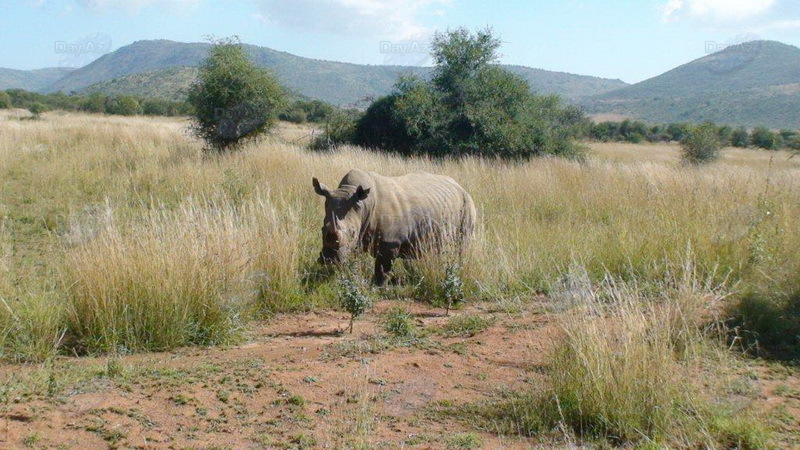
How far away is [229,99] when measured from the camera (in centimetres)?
1872

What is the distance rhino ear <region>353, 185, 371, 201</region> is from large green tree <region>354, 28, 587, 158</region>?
1289 cm

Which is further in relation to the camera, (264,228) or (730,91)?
(730,91)

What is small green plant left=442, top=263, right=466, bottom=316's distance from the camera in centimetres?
753

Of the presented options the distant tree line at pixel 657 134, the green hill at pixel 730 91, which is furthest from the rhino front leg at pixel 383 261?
the green hill at pixel 730 91

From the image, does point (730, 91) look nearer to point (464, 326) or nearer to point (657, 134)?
point (657, 134)

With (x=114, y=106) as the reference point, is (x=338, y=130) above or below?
below

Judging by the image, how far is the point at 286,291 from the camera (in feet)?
24.7

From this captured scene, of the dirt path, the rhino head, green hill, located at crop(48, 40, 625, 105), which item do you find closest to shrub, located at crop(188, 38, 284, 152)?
the rhino head

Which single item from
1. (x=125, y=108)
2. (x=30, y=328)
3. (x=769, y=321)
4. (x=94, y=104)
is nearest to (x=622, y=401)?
(x=769, y=321)

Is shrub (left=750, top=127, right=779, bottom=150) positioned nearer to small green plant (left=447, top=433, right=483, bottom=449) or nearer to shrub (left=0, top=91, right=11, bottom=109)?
small green plant (left=447, top=433, right=483, bottom=449)

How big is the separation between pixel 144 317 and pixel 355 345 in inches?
73.4

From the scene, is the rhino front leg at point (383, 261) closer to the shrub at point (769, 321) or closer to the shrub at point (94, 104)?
the shrub at point (769, 321)

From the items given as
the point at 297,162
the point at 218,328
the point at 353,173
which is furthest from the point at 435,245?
Result: the point at 297,162

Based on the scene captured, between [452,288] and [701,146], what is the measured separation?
2399cm
